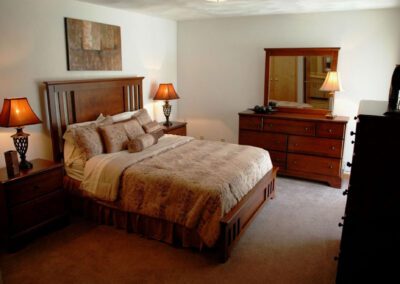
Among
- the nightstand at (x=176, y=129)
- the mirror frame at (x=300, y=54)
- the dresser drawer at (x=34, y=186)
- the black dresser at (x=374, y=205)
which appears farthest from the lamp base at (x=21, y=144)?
the mirror frame at (x=300, y=54)

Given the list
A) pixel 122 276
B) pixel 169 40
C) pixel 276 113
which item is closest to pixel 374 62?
pixel 276 113

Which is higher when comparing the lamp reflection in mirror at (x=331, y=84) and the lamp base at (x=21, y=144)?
the lamp reflection in mirror at (x=331, y=84)

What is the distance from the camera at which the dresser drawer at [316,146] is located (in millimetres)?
4391

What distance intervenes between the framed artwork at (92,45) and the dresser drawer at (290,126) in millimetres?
2306

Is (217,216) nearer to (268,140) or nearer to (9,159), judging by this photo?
(9,159)

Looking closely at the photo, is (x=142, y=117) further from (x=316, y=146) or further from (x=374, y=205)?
(x=374, y=205)

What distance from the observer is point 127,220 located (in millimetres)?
3266

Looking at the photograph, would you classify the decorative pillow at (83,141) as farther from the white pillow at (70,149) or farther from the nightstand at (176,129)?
the nightstand at (176,129)

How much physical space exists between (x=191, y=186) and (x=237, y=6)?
264cm

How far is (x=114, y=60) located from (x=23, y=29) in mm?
1318

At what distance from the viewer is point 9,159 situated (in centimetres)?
290

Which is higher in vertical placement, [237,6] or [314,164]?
[237,6]

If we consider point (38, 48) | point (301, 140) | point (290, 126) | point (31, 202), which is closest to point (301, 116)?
point (290, 126)

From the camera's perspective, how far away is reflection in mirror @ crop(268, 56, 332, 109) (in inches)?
188
